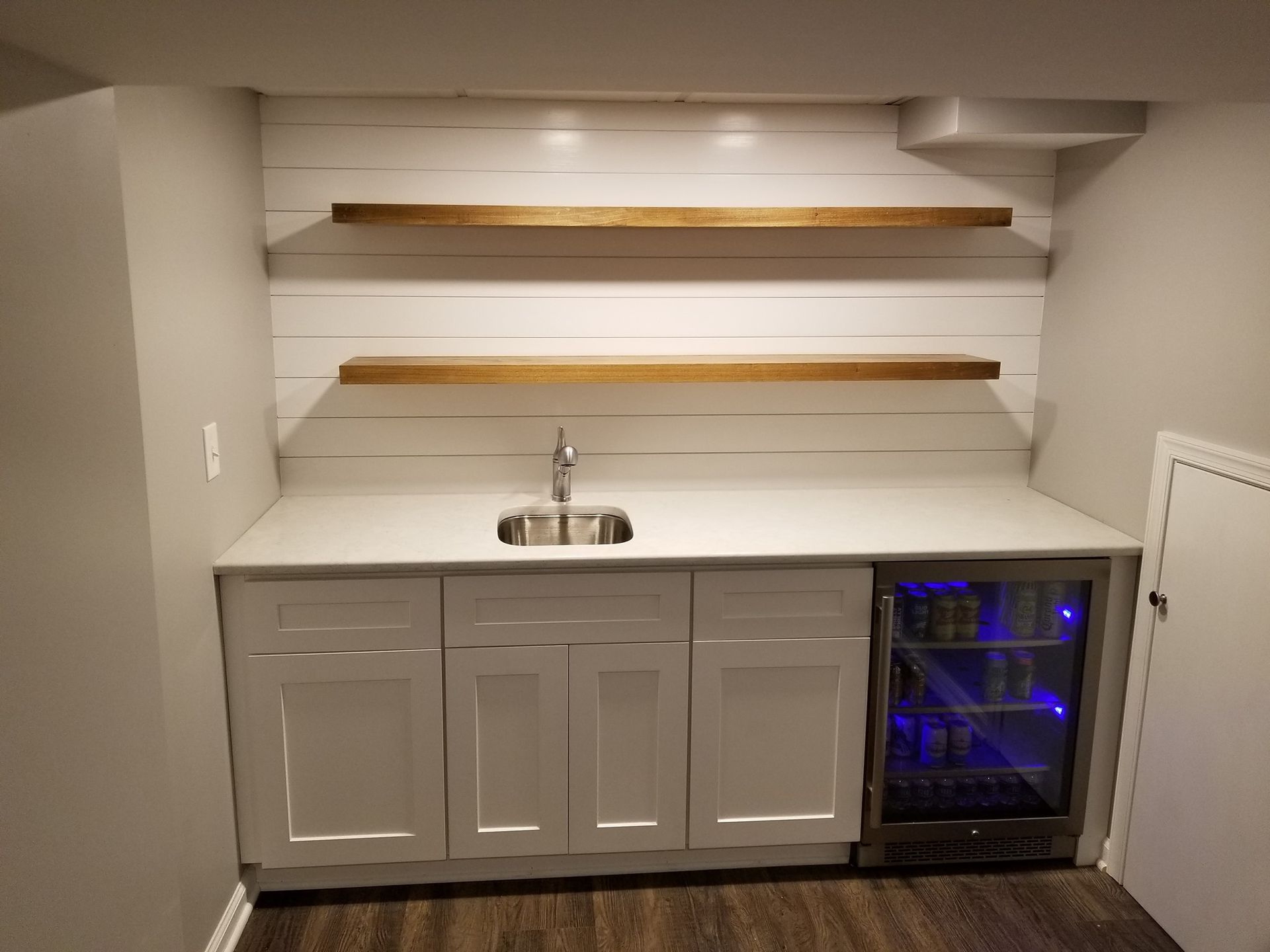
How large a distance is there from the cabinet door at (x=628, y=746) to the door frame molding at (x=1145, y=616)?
1.17 meters

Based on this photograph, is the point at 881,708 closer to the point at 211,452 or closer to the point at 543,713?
the point at 543,713

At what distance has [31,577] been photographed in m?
1.16

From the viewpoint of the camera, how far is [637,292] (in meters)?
2.93

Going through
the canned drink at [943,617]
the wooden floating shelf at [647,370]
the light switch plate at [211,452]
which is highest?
the wooden floating shelf at [647,370]

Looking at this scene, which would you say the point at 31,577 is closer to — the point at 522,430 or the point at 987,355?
the point at 522,430

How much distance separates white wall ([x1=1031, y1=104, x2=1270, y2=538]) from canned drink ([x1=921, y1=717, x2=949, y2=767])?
733mm

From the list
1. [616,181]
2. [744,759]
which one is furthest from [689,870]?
[616,181]

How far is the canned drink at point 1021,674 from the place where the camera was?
104 inches

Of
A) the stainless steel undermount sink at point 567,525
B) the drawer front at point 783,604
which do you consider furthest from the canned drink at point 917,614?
the stainless steel undermount sink at point 567,525

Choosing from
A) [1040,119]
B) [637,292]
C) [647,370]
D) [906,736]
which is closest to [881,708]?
[906,736]

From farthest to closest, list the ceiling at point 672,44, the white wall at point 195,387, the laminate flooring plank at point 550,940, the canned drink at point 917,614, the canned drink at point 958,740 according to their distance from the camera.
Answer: the canned drink at point 958,740 < the canned drink at point 917,614 < the laminate flooring plank at point 550,940 < the white wall at point 195,387 < the ceiling at point 672,44

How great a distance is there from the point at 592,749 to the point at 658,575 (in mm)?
500

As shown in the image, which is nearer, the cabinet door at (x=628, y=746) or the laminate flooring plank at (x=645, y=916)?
the laminate flooring plank at (x=645, y=916)

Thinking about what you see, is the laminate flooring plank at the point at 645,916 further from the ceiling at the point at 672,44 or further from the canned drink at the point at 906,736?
the ceiling at the point at 672,44
